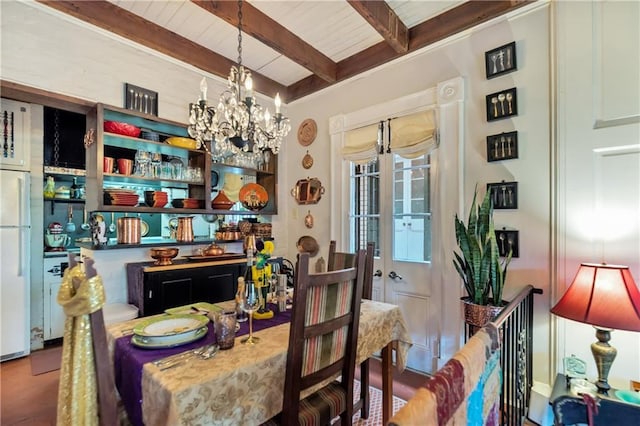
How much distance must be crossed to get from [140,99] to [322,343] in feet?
9.09

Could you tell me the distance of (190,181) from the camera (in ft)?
10.1

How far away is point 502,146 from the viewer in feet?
7.33

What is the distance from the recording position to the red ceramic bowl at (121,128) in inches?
103

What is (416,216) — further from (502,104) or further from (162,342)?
(162,342)

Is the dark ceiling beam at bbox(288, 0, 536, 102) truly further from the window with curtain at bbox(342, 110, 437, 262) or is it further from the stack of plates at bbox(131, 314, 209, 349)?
the stack of plates at bbox(131, 314, 209, 349)

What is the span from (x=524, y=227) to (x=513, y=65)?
3.92 feet

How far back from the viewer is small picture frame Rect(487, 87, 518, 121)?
2192mm

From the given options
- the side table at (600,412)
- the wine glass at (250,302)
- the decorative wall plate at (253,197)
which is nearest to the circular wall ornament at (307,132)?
the decorative wall plate at (253,197)

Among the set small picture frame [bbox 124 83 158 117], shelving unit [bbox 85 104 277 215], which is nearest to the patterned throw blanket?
shelving unit [bbox 85 104 277 215]

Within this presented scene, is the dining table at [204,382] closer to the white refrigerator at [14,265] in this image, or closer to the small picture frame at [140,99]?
the small picture frame at [140,99]

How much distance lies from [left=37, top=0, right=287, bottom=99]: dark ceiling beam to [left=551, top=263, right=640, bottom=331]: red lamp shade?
3516mm

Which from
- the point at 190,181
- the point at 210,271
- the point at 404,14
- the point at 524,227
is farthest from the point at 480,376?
the point at 190,181

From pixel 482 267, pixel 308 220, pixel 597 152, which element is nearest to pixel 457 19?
pixel 597 152

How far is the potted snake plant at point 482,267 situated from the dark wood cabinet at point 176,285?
2.15 meters
